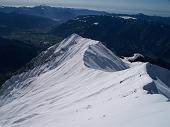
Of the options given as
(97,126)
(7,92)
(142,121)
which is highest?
(142,121)

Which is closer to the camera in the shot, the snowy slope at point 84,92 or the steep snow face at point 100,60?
the snowy slope at point 84,92

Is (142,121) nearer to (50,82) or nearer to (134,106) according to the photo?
(134,106)

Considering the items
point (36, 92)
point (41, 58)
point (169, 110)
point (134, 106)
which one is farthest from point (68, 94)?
point (41, 58)

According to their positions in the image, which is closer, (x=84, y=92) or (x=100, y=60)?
(x=84, y=92)

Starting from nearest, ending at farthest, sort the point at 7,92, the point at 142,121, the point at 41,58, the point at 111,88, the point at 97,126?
1. the point at 142,121
2. the point at 97,126
3. the point at 111,88
4. the point at 7,92
5. the point at 41,58

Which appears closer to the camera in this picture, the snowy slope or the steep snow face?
the snowy slope

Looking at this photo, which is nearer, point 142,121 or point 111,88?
point 142,121

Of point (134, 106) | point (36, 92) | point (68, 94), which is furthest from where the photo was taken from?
point (36, 92)

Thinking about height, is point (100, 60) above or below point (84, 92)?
below
